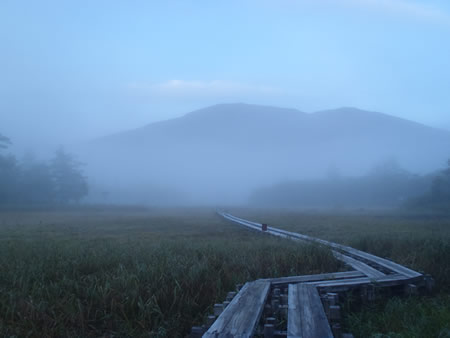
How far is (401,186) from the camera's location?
6694 cm

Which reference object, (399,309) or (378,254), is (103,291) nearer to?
(399,309)

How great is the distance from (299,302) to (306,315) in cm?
54

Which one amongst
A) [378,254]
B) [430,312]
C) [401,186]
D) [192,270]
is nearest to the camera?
[430,312]

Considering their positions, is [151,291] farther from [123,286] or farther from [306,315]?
[306,315]

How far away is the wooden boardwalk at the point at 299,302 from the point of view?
4191 mm

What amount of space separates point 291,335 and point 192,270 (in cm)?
317

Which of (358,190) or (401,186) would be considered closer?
(401,186)

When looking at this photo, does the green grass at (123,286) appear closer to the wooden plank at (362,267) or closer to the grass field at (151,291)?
the grass field at (151,291)

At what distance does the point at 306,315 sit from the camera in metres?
4.57

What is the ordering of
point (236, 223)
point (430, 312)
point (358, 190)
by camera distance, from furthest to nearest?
point (358, 190), point (236, 223), point (430, 312)

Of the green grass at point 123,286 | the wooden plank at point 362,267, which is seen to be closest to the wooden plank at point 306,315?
the green grass at point 123,286

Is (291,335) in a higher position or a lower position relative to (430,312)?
higher

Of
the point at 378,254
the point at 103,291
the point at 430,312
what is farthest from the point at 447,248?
the point at 103,291

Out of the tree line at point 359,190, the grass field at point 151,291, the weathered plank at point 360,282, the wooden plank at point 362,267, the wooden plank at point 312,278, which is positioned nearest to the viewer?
the grass field at point 151,291
